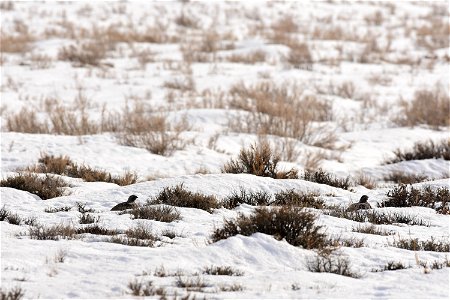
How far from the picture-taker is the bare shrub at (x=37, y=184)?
748cm

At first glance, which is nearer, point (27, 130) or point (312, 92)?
point (27, 130)

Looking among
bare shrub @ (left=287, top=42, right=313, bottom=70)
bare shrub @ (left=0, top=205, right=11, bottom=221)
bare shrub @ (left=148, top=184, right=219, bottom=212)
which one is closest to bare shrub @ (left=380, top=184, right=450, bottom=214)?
bare shrub @ (left=148, top=184, right=219, bottom=212)

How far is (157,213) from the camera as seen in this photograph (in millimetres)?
6266

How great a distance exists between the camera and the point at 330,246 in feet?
16.7

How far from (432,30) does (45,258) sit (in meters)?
24.7

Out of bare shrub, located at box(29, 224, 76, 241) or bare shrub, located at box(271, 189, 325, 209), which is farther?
bare shrub, located at box(271, 189, 325, 209)

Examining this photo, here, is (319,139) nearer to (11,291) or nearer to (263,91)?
(263,91)

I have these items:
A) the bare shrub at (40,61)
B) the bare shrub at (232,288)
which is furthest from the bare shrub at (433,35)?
the bare shrub at (232,288)

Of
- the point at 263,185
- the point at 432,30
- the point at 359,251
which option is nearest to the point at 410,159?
the point at 263,185

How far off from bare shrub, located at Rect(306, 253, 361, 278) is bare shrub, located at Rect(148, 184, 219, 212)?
2.04 metres

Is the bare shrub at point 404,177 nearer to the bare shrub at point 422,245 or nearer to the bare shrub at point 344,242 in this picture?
the bare shrub at point 422,245

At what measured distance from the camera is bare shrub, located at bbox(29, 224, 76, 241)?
528 cm

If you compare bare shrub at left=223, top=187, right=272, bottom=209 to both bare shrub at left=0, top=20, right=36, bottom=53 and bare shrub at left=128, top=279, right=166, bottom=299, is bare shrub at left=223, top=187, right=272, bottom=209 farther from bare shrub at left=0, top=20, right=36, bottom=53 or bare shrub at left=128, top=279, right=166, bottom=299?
bare shrub at left=0, top=20, right=36, bottom=53

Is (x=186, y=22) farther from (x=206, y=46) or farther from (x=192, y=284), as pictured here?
(x=192, y=284)
